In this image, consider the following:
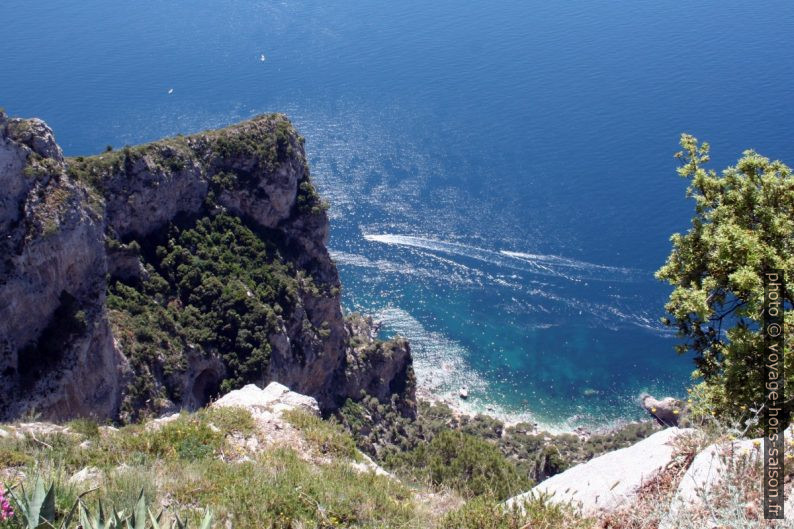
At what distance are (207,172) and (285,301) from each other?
10172mm

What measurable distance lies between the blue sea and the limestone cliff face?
17.6 meters

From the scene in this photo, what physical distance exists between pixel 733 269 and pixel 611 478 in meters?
8.24

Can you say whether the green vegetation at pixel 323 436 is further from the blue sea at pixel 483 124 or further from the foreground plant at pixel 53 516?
the blue sea at pixel 483 124

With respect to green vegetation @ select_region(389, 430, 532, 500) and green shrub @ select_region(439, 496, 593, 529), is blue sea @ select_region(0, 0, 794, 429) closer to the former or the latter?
green vegetation @ select_region(389, 430, 532, 500)

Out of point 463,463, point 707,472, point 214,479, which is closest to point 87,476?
point 214,479

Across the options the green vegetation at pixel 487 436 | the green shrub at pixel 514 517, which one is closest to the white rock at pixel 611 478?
the green shrub at pixel 514 517

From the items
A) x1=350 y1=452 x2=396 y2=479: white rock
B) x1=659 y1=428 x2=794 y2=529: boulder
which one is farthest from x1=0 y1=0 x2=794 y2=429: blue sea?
x1=659 y1=428 x2=794 y2=529: boulder

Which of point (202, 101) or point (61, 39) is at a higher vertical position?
point (61, 39)

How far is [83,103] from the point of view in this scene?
4001 inches

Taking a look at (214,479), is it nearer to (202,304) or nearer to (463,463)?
(463,463)

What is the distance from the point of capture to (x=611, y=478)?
11.2 m

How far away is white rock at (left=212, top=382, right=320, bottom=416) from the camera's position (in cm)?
1841

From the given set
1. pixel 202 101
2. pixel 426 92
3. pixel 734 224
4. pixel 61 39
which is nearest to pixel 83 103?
pixel 202 101

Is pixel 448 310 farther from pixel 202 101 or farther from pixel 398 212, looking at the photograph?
pixel 202 101
